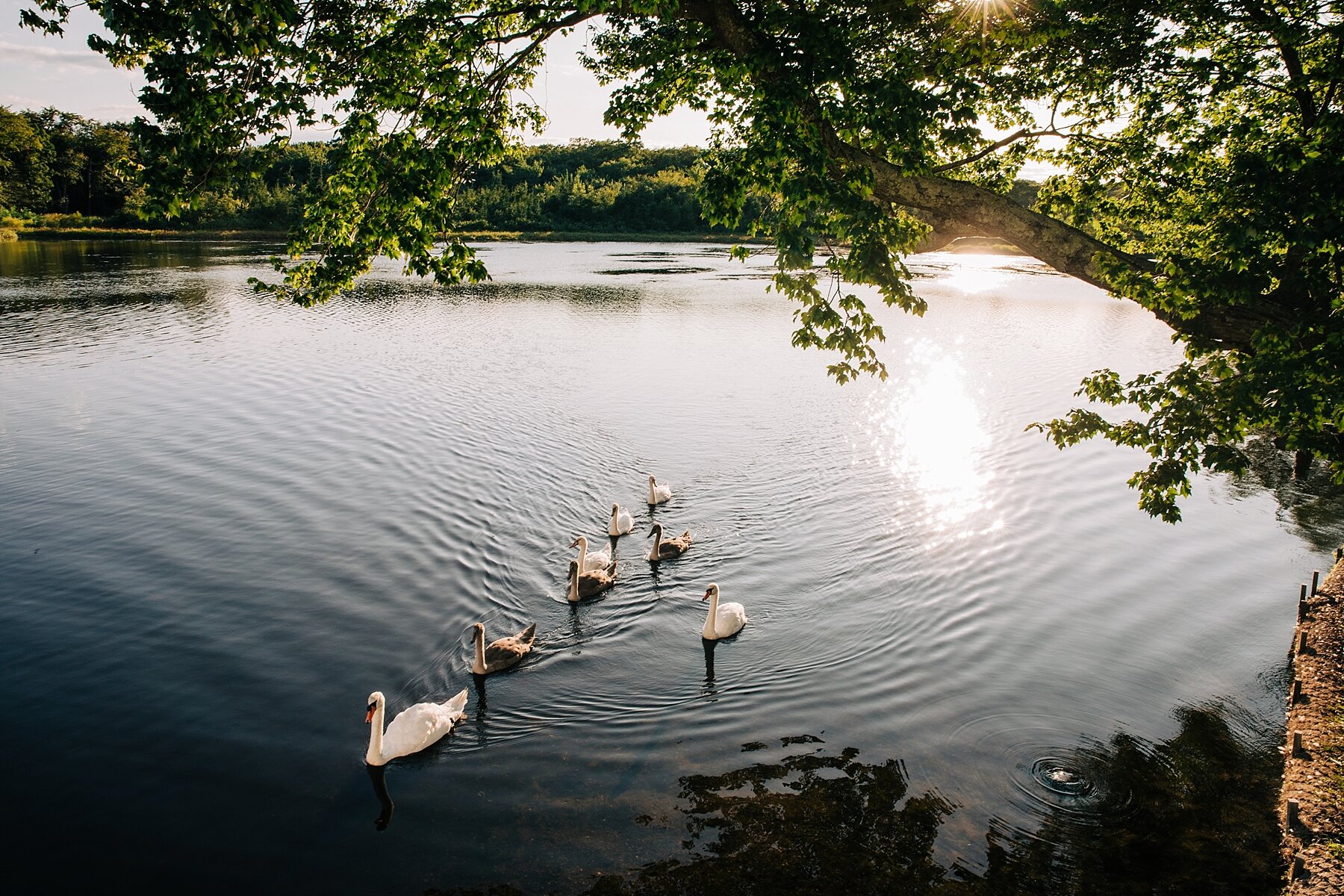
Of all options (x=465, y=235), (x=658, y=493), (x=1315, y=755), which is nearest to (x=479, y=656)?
(x=658, y=493)

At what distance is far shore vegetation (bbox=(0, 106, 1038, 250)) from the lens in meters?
113

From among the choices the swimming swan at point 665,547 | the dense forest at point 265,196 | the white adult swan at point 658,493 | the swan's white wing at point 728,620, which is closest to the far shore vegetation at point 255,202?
the dense forest at point 265,196

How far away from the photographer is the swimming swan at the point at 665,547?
16344 mm

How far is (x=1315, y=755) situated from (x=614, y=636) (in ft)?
32.8

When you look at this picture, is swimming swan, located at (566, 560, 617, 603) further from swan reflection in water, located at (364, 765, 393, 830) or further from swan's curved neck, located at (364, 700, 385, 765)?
swan reflection in water, located at (364, 765, 393, 830)

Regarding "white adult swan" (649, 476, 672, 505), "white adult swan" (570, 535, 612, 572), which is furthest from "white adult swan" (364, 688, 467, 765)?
"white adult swan" (649, 476, 672, 505)

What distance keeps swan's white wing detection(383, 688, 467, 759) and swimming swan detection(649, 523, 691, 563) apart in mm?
6168

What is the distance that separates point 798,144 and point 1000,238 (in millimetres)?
3213

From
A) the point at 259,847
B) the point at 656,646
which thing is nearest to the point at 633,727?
the point at 656,646

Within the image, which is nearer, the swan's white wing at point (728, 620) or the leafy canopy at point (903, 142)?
the leafy canopy at point (903, 142)

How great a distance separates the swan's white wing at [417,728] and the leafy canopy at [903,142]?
5914 mm

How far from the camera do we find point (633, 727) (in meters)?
11.1

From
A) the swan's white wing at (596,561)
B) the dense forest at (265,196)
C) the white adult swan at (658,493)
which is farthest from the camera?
the dense forest at (265,196)

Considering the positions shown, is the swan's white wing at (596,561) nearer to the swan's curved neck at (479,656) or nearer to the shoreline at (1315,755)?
the swan's curved neck at (479,656)
